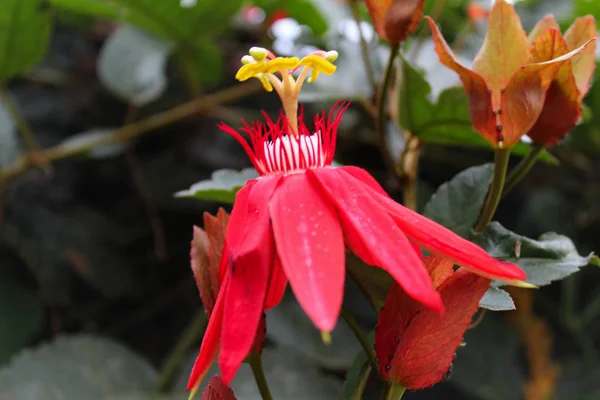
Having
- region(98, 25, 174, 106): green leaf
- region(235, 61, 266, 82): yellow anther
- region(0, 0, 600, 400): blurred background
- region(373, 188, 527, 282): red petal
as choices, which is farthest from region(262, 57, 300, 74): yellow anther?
region(98, 25, 174, 106): green leaf

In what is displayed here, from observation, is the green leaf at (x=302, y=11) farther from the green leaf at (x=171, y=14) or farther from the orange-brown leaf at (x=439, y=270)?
the orange-brown leaf at (x=439, y=270)

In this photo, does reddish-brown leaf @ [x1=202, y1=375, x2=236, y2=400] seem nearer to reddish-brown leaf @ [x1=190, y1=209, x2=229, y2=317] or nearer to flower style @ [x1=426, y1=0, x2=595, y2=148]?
reddish-brown leaf @ [x1=190, y1=209, x2=229, y2=317]

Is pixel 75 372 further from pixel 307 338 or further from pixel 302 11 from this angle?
pixel 302 11

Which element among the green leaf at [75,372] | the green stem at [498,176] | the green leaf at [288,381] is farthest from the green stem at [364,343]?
the green leaf at [75,372]

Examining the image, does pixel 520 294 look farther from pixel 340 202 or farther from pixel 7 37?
pixel 7 37

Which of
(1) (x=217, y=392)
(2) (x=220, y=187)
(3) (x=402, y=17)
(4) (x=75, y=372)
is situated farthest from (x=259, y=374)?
(4) (x=75, y=372)
